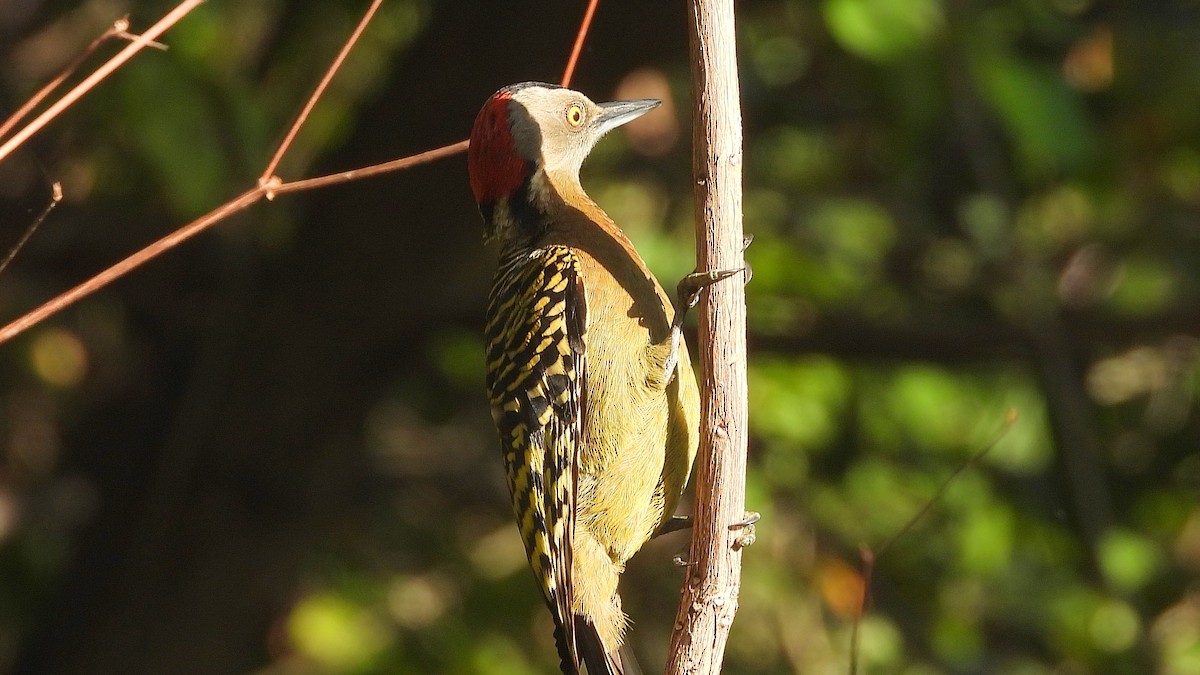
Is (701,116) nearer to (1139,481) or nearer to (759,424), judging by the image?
(759,424)

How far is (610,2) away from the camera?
509cm

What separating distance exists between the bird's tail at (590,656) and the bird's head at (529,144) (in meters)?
1.06

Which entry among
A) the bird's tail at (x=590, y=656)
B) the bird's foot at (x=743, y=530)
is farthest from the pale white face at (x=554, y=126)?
the bird's foot at (x=743, y=530)

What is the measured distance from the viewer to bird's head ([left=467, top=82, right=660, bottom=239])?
3.64m

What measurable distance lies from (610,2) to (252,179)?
1457mm

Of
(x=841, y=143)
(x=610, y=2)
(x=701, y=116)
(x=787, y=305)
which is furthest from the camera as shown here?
(x=841, y=143)

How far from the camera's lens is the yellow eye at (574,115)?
3754 millimetres

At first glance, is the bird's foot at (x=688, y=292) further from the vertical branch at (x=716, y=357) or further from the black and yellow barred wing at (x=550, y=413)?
the black and yellow barred wing at (x=550, y=413)

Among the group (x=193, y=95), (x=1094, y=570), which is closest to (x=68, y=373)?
(x=193, y=95)

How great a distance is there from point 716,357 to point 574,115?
1472mm

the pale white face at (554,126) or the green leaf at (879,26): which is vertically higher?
the green leaf at (879,26)

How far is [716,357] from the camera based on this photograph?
8.09 feet

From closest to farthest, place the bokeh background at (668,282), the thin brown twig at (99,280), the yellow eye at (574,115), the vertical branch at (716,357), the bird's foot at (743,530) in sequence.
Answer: the thin brown twig at (99,280)
the vertical branch at (716,357)
the bird's foot at (743,530)
the yellow eye at (574,115)
the bokeh background at (668,282)

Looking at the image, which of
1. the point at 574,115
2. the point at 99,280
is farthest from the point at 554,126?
the point at 99,280
